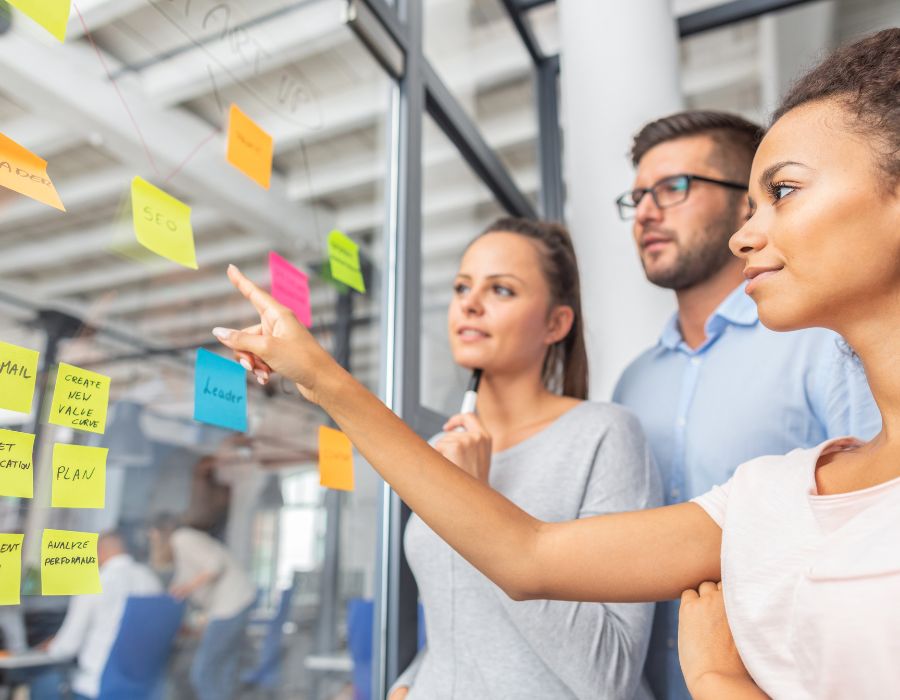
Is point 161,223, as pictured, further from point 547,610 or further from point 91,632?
point 91,632

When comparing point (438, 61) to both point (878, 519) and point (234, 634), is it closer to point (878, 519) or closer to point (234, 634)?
point (234, 634)

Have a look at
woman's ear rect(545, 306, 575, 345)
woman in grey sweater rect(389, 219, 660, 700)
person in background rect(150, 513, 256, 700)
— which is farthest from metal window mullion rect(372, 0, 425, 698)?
person in background rect(150, 513, 256, 700)

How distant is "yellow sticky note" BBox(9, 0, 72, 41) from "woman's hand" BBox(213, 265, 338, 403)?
0.34 m

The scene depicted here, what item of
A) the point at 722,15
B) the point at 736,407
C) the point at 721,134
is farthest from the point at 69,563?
the point at 722,15

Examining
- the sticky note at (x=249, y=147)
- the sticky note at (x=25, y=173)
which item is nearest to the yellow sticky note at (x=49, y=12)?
the sticky note at (x=25, y=173)

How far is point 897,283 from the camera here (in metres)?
0.65

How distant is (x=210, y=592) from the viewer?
158 cm

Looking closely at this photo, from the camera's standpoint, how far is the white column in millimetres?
1951

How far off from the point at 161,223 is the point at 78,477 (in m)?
0.31

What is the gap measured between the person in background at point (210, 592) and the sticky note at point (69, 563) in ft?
2.51

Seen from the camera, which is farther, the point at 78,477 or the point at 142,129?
the point at 142,129

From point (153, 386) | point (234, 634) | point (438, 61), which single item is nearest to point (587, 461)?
point (153, 386)

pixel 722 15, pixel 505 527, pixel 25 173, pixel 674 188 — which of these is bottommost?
pixel 505 527

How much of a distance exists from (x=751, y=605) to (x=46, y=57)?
911mm
